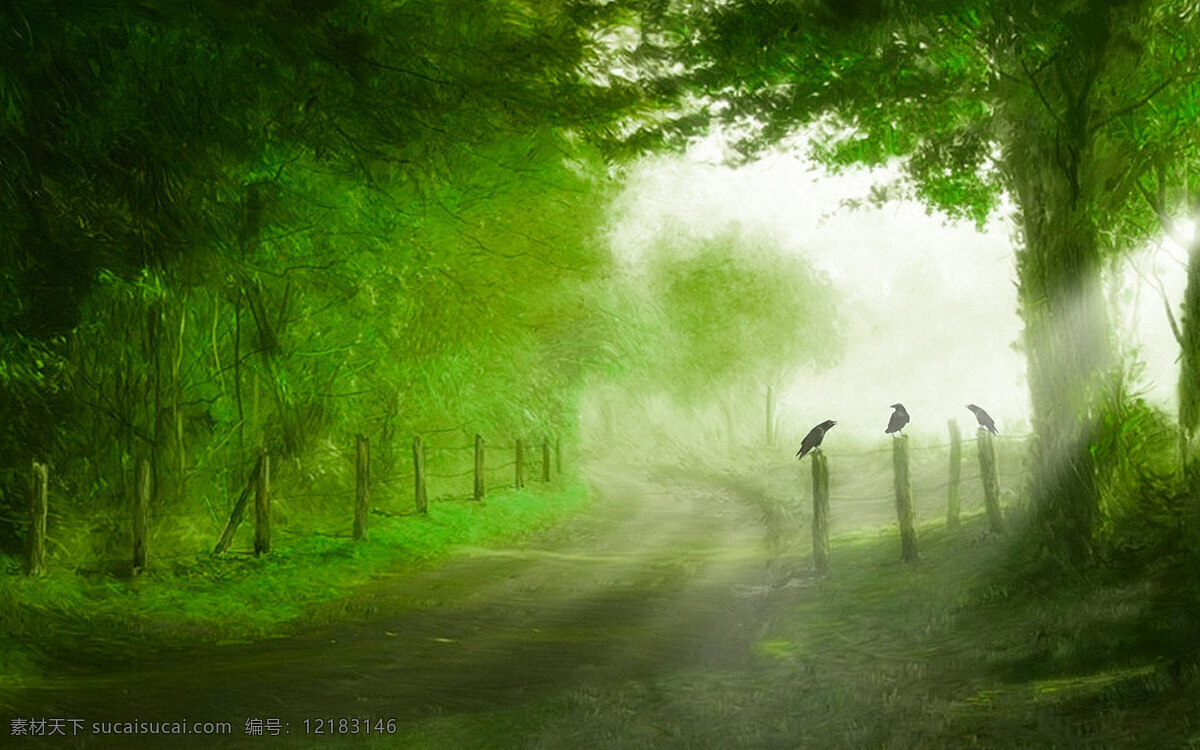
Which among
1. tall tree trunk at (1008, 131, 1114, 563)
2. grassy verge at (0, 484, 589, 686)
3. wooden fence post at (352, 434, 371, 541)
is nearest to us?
grassy verge at (0, 484, 589, 686)

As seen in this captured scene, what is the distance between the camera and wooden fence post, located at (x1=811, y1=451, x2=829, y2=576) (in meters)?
11.9

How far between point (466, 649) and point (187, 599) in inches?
134

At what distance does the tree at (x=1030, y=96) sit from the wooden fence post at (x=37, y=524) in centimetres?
664

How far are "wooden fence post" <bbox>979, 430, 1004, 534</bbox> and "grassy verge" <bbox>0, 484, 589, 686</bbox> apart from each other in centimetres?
701

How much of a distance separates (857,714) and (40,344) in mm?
7409

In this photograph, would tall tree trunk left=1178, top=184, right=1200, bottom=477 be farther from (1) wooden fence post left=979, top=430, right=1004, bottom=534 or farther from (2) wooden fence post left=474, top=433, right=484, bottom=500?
(2) wooden fence post left=474, top=433, right=484, bottom=500

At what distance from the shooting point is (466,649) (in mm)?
8836

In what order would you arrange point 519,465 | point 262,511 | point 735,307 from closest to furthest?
point 262,511, point 519,465, point 735,307

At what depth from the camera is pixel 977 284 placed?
80.3 m

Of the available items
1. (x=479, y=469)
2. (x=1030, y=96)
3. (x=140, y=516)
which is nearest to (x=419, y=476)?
(x=479, y=469)

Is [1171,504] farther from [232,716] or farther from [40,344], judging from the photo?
[40,344]

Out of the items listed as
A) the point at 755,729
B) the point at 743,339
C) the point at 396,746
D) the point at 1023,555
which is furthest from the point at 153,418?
the point at 743,339

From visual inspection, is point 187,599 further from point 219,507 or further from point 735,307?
point 735,307

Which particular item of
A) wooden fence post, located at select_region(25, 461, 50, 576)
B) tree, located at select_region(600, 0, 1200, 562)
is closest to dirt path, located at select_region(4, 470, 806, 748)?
wooden fence post, located at select_region(25, 461, 50, 576)
